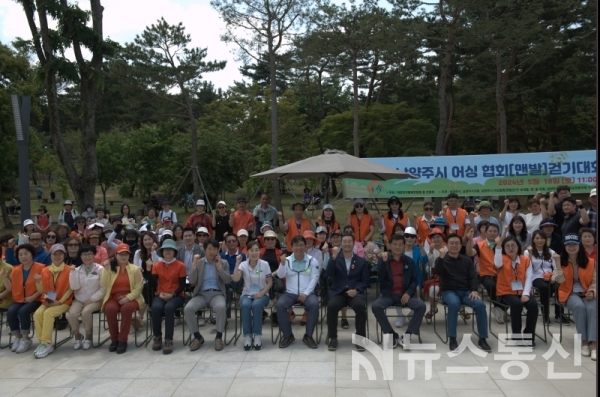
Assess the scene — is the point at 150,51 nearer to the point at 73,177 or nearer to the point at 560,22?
the point at 73,177

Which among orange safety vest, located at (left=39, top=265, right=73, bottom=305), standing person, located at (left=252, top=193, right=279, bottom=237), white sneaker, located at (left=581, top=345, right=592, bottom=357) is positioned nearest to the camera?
white sneaker, located at (left=581, top=345, right=592, bottom=357)

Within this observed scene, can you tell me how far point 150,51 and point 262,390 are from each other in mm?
19882

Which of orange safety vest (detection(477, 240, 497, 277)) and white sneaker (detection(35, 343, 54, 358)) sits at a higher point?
orange safety vest (detection(477, 240, 497, 277))

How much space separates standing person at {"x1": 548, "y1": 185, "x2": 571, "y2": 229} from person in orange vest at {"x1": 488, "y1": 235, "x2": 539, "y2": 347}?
222 cm

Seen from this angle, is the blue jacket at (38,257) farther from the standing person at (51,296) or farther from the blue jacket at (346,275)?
the blue jacket at (346,275)

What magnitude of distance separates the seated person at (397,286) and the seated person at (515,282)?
100 cm

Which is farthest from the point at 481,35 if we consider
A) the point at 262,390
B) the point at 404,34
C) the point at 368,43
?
the point at 262,390

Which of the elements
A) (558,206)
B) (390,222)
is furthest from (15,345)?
(558,206)

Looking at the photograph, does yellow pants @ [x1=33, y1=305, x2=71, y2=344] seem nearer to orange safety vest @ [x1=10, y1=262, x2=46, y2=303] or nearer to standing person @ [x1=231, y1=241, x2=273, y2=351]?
orange safety vest @ [x1=10, y1=262, x2=46, y2=303]

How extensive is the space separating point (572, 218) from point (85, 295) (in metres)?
6.60

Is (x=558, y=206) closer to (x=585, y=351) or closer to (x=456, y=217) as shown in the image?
(x=456, y=217)

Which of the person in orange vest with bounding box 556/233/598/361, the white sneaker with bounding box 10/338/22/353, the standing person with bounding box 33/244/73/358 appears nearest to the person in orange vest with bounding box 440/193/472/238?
the person in orange vest with bounding box 556/233/598/361

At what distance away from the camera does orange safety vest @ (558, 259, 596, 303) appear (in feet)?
18.8

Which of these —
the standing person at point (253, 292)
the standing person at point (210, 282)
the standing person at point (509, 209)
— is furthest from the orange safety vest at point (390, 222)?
the standing person at point (210, 282)
